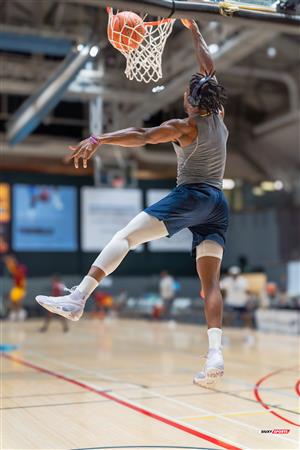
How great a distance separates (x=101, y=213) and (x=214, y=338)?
20.8m

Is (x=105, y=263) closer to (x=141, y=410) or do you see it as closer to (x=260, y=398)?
(x=141, y=410)

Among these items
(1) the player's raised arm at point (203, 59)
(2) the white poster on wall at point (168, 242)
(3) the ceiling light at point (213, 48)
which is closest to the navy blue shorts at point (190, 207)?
(1) the player's raised arm at point (203, 59)

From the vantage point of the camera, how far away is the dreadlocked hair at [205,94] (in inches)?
184


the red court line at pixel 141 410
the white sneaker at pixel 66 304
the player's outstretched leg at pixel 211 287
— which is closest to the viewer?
the white sneaker at pixel 66 304

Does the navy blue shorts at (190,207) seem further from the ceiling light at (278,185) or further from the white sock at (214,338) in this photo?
the ceiling light at (278,185)

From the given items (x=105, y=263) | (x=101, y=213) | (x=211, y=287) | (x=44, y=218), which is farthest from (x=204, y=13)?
(x=101, y=213)

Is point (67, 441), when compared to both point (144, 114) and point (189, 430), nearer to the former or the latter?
point (189, 430)

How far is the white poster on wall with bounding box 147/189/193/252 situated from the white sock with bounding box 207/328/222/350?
21.5 metres

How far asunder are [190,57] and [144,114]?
10.7 ft

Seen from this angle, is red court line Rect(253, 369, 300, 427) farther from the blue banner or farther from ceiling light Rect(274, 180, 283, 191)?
the blue banner

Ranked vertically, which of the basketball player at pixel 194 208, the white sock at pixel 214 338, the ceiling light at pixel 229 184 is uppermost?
the ceiling light at pixel 229 184

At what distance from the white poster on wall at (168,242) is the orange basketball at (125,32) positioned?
68.3 feet

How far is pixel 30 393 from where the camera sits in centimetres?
698

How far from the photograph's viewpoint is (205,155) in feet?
15.4
